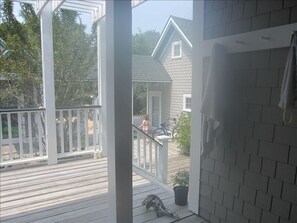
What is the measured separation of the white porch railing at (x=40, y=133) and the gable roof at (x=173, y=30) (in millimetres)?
1666

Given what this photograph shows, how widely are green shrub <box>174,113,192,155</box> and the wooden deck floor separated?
3.42 ft

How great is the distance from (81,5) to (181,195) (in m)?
3.24

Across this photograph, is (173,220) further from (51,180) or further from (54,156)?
(54,156)

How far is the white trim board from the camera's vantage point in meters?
1.76

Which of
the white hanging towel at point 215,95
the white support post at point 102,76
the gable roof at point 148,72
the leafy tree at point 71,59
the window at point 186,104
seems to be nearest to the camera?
the white hanging towel at point 215,95

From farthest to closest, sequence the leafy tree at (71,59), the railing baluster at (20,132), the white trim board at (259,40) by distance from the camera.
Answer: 1. the leafy tree at (71,59)
2. the railing baluster at (20,132)
3. the white trim board at (259,40)

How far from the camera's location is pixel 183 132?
4379 mm

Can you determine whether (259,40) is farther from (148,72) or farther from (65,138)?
(65,138)

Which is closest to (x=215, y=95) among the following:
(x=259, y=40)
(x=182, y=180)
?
(x=259, y=40)

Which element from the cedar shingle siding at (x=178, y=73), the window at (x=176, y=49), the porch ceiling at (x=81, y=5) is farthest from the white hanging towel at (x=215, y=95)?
the window at (x=176, y=49)

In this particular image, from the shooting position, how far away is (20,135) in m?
3.88

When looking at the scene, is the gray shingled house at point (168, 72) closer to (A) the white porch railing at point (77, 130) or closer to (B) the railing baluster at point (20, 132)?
(A) the white porch railing at point (77, 130)

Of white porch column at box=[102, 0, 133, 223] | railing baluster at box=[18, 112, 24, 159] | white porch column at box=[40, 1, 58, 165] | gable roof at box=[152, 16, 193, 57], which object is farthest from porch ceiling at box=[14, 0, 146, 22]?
white porch column at box=[102, 0, 133, 223]

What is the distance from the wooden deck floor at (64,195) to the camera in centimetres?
247
